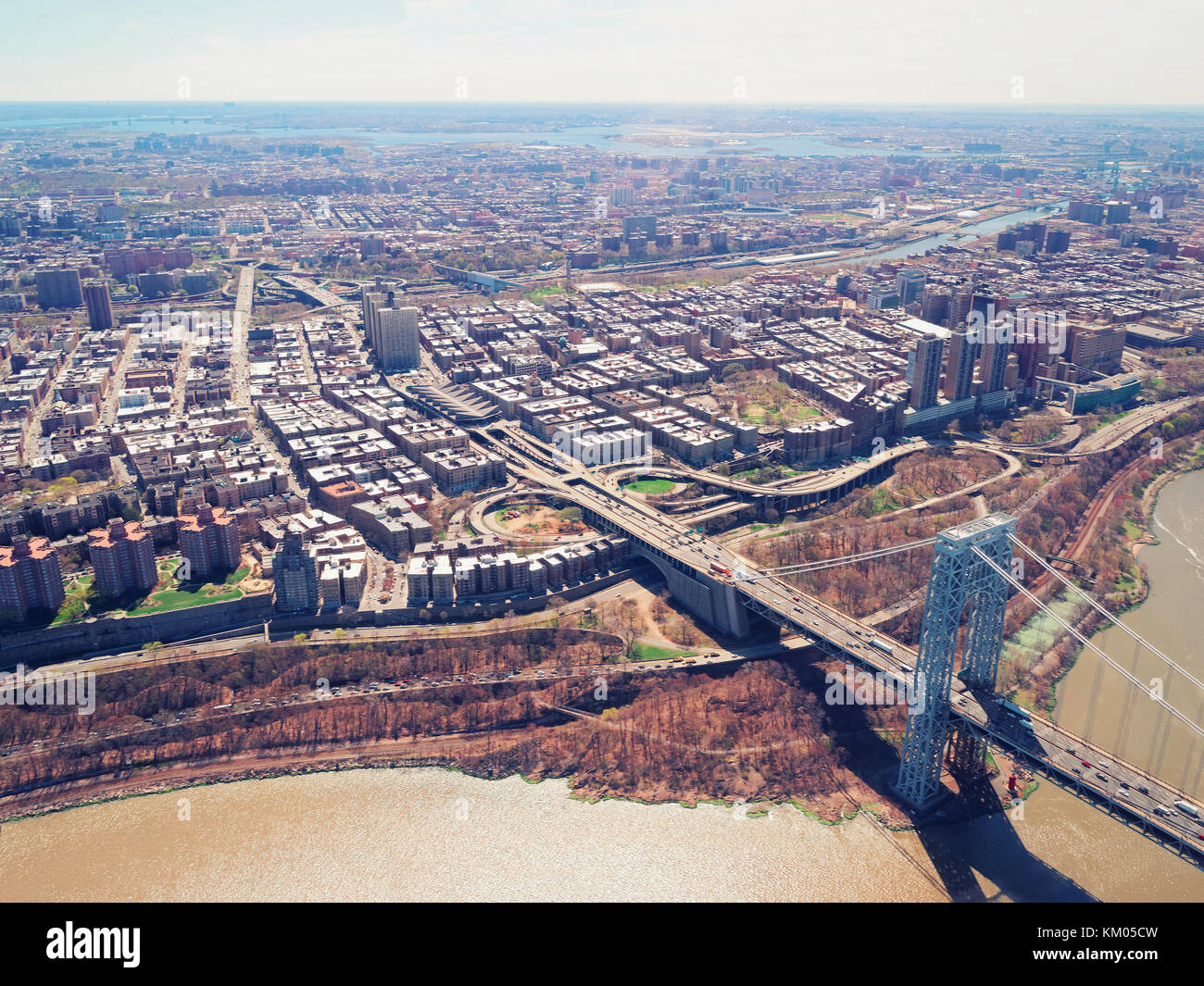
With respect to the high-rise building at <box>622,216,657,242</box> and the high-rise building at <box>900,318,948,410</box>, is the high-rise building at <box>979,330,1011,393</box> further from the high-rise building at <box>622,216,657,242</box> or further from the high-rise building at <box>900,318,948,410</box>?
the high-rise building at <box>622,216,657,242</box>

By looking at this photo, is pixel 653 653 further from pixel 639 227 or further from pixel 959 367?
pixel 639 227

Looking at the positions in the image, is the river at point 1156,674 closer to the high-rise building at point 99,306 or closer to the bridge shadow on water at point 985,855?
the bridge shadow on water at point 985,855

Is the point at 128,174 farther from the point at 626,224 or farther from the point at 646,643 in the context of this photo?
the point at 646,643

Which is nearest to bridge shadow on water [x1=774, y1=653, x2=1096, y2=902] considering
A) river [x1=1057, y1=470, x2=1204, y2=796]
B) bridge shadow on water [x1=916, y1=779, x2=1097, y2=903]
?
bridge shadow on water [x1=916, y1=779, x2=1097, y2=903]

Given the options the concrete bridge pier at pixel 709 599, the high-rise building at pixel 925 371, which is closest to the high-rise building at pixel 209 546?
the concrete bridge pier at pixel 709 599

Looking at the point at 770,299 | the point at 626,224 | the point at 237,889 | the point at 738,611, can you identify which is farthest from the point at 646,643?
the point at 626,224

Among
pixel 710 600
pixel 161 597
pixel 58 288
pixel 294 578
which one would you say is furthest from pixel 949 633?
pixel 58 288
